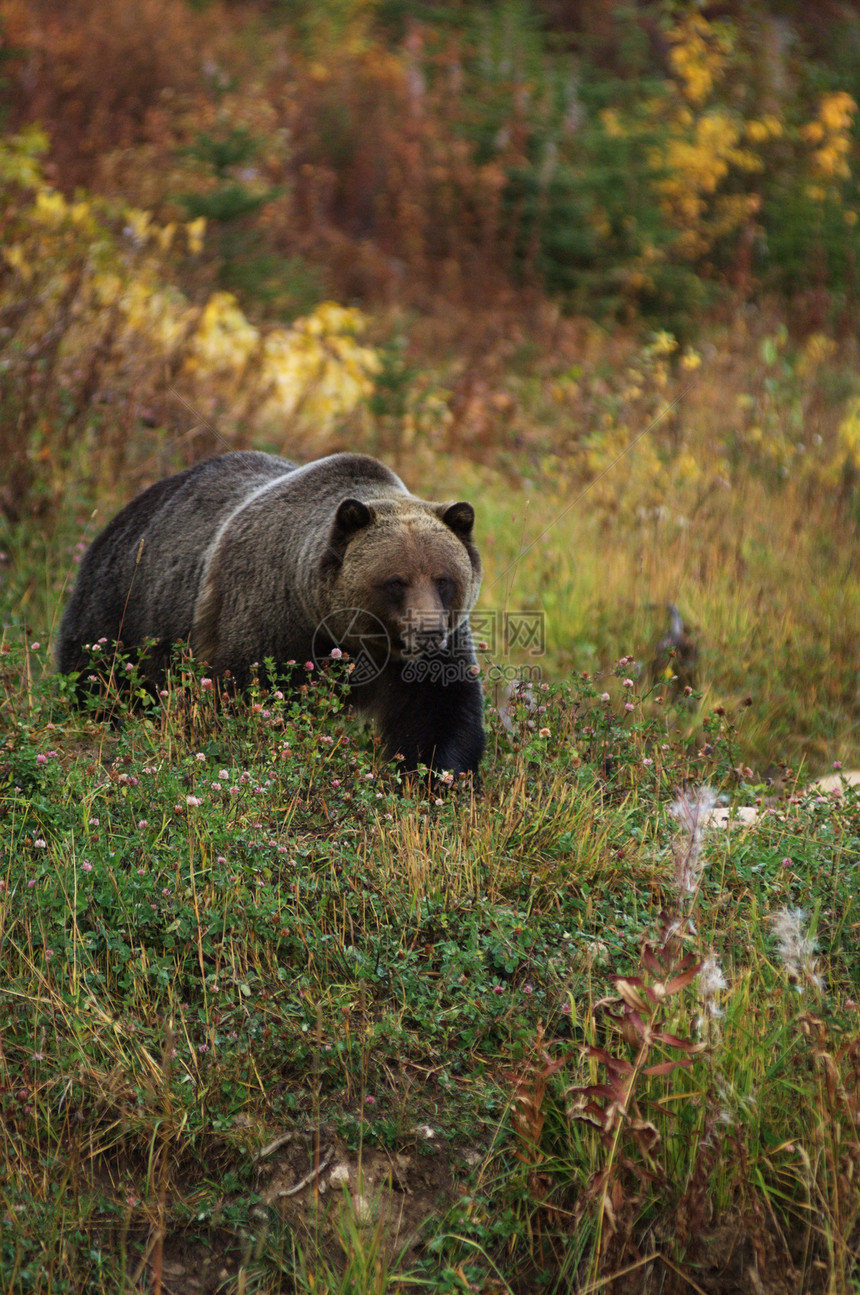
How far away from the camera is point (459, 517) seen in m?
4.32

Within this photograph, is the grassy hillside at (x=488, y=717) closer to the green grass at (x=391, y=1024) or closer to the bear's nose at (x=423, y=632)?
the green grass at (x=391, y=1024)

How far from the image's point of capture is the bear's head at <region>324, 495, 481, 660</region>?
4.03 meters

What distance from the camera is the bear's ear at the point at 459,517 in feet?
14.1

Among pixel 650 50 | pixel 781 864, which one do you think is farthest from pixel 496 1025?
pixel 650 50

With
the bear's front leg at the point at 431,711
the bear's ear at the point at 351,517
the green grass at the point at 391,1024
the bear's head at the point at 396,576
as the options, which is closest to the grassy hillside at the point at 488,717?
the green grass at the point at 391,1024

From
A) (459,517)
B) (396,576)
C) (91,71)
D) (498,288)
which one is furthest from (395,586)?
(91,71)

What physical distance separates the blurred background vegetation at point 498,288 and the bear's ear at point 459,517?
1.58m

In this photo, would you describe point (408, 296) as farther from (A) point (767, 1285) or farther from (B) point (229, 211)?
(A) point (767, 1285)

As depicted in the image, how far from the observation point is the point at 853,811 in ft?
11.9

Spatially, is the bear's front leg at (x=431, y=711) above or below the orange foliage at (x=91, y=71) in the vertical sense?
below

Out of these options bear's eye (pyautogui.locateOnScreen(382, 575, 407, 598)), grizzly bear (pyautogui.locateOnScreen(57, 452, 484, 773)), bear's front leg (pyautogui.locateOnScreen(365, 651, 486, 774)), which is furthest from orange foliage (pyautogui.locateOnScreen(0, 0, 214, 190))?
bear's front leg (pyautogui.locateOnScreen(365, 651, 486, 774))

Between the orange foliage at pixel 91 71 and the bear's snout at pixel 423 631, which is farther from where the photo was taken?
the orange foliage at pixel 91 71

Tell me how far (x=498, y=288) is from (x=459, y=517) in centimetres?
789

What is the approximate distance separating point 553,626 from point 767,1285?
12.8 ft
